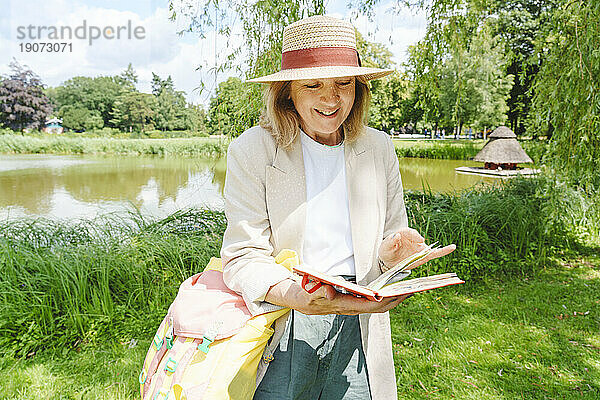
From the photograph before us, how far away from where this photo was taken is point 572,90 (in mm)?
3842

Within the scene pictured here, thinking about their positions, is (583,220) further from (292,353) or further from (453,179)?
(453,179)

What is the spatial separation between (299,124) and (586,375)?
8.46 ft

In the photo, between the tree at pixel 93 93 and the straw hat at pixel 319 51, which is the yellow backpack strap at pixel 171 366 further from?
the tree at pixel 93 93

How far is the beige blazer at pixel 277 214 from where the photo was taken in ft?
3.96

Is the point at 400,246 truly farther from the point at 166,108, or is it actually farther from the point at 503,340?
the point at 166,108

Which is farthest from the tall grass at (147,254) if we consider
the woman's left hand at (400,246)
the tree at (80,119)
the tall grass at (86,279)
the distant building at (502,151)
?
the tree at (80,119)

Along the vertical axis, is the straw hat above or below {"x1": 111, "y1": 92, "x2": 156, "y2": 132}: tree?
below

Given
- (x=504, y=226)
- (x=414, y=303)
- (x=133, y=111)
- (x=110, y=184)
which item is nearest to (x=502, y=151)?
(x=504, y=226)

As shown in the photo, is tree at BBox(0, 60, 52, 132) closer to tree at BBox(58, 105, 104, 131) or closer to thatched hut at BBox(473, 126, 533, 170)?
tree at BBox(58, 105, 104, 131)

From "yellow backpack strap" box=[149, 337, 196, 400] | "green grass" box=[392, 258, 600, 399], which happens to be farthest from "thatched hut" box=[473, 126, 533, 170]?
"yellow backpack strap" box=[149, 337, 196, 400]

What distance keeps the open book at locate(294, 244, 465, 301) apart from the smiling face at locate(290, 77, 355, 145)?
435 millimetres

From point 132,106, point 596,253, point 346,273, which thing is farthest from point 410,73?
point 132,106

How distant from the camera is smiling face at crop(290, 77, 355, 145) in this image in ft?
4.20

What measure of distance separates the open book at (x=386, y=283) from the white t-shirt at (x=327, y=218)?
18 cm
